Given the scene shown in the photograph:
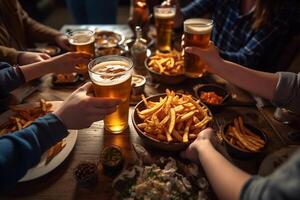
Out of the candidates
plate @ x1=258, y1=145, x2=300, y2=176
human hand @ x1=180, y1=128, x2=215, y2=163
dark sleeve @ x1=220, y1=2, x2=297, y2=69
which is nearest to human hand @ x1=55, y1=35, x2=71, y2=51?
dark sleeve @ x1=220, y1=2, x2=297, y2=69

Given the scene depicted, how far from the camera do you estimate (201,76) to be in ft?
5.69

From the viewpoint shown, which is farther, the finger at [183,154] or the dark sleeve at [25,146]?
the finger at [183,154]

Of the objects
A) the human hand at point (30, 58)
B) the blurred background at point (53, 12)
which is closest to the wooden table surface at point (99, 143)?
the human hand at point (30, 58)

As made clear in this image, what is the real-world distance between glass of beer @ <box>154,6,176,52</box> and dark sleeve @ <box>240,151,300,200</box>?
4.80 feet

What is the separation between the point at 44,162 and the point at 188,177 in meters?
0.59

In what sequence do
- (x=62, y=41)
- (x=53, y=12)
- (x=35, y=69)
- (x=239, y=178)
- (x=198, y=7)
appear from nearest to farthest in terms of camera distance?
(x=239, y=178), (x=35, y=69), (x=62, y=41), (x=198, y=7), (x=53, y=12)

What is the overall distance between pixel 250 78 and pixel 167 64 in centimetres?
51

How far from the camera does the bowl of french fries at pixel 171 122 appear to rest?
115cm

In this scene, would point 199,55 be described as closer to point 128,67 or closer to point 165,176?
point 128,67

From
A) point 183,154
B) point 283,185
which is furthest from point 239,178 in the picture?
point 183,154

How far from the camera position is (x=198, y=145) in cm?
105

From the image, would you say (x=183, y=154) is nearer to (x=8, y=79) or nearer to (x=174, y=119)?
(x=174, y=119)

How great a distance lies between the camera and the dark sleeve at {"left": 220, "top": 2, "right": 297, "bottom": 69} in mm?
1945

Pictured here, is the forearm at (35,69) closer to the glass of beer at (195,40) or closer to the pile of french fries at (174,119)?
the pile of french fries at (174,119)
